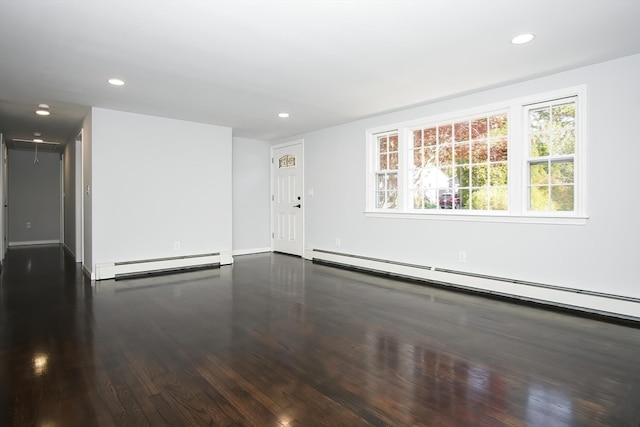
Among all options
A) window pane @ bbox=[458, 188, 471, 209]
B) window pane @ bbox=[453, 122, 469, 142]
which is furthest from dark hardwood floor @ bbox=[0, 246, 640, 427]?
window pane @ bbox=[453, 122, 469, 142]

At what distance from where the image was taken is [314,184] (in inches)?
257

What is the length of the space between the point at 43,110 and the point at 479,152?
19.2 ft

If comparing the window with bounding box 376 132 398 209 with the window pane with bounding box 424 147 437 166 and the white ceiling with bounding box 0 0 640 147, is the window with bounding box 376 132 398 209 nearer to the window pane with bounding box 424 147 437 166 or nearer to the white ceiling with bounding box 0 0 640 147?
the window pane with bounding box 424 147 437 166

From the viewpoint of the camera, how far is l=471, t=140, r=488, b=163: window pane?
4.25 meters

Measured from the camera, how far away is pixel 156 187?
5.34 meters

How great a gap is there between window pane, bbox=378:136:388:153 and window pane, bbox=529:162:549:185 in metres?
2.09

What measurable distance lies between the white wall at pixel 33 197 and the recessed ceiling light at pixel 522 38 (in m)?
10.3


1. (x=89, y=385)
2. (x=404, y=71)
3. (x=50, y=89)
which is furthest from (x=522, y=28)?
(x=50, y=89)

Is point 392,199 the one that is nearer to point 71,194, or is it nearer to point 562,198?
point 562,198

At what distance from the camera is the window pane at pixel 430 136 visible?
4781mm

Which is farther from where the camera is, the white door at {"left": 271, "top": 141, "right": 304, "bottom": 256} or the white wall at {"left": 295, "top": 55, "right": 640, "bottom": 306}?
the white door at {"left": 271, "top": 141, "right": 304, "bottom": 256}

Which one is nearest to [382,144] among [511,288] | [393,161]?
[393,161]

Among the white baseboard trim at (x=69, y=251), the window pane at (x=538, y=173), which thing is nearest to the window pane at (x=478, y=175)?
the window pane at (x=538, y=173)

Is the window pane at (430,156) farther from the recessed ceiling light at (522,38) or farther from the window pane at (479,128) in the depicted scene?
the recessed ceiling light at (522,38)
